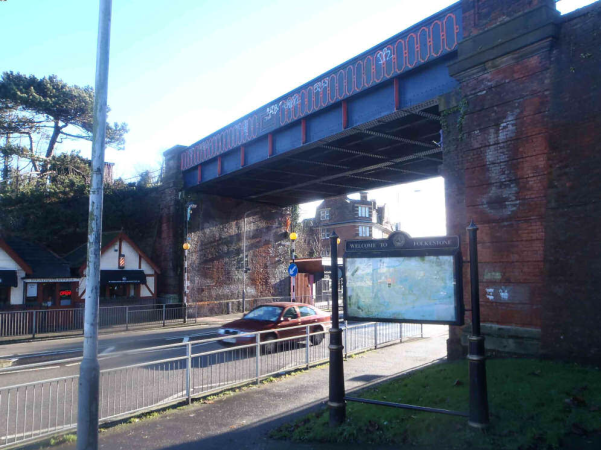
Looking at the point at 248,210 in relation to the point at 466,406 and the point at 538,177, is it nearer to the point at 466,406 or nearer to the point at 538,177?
the point at 538,177

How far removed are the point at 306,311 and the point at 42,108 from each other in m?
25.2

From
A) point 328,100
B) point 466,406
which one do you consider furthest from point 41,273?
point 466,406

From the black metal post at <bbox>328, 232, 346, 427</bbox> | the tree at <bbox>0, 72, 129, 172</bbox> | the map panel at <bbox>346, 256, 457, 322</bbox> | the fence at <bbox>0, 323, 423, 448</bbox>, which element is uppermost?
the tree at <bbox>0, 72, 129, 172</bbox>

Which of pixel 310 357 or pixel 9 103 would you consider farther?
pixel 9 103

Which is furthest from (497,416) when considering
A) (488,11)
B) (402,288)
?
(488,11)

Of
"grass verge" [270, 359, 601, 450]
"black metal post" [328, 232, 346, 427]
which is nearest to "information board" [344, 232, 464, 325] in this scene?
"black metal post" [328, 232, 346, 427]

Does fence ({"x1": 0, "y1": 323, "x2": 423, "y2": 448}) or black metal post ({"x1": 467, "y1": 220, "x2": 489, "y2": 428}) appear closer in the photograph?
black metal post ({"x1": 467, "y1": 220, "x2": 489, "y2": 428})

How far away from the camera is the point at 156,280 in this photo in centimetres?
2758

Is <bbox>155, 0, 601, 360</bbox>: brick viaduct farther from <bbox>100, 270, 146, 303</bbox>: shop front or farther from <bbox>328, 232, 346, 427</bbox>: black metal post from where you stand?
<bbox>100, 270, 146, 303</bbox>: shop front

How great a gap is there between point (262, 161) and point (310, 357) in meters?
11.2

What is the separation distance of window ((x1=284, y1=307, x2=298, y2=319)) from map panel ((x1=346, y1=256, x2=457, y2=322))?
298 inches

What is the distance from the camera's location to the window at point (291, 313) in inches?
569

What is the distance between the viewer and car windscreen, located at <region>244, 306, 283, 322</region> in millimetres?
14195

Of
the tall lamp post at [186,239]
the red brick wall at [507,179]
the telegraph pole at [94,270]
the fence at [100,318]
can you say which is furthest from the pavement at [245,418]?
the tall lamp post at [186,239]
